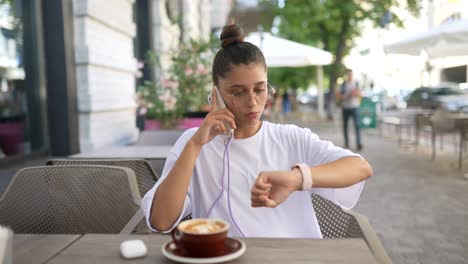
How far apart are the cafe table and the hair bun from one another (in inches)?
31.0

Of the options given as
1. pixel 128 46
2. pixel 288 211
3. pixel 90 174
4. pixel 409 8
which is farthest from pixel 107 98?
pixel 409 8

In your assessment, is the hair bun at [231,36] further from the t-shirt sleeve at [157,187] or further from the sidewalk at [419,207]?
the sidewalk at [419,207]

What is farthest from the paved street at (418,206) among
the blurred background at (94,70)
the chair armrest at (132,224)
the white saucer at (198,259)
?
the white saucer at (198,259)

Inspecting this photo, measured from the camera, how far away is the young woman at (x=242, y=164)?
1573 millimetres

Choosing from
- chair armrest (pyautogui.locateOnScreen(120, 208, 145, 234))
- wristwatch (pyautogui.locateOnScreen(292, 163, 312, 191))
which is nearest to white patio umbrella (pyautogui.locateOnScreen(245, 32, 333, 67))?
chair armrest (pyautogui.locateOnScreen(120, 208, 145, 234))

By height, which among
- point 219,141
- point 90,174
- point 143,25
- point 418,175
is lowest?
point 418,175

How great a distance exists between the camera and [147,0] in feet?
27.8

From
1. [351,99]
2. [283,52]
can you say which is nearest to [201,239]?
[351,99]

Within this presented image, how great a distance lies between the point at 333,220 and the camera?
218cm

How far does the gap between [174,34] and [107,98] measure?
4637mm

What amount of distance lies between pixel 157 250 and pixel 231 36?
88cm

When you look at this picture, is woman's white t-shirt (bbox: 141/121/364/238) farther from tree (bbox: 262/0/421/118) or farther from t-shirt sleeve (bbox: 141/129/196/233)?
tree (bbox: 262/0/421/118)

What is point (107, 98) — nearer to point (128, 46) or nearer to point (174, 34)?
point (128, 46)

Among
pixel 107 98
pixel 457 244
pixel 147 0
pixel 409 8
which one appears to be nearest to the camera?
pixel 457 244
